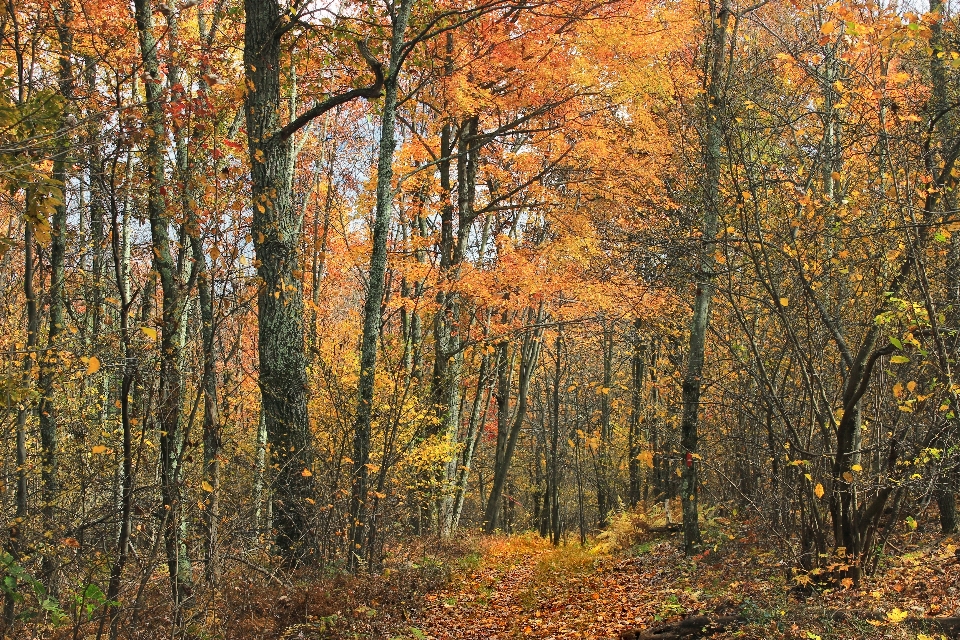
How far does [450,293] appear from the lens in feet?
41.0

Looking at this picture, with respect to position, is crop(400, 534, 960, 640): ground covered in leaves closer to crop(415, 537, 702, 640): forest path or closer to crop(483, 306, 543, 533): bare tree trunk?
crop(415, 537, 702, 640): forest path

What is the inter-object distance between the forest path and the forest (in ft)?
0.30

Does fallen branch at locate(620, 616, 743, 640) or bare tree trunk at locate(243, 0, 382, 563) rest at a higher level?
bare tree trunk at locate(243, 0, 382, 563)

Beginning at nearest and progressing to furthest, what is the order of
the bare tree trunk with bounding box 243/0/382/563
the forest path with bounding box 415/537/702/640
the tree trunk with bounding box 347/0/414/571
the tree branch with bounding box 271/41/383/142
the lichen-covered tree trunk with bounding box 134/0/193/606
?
1. the lichen-covered tree trunk with bounding box 134/0/193/606
2. the tree trunk with bounding box 347/0/414/571
3. the forest path with bounding box 415/537/702/640
4. the bare tree trunk with bounding box 243/0/382/563
5. the tree branch with bounding box 271/41/383/142

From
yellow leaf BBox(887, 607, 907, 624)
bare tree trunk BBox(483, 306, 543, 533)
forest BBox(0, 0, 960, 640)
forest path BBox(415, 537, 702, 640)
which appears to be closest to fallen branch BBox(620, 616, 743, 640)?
forest BBox(0, 0, 960, 640)

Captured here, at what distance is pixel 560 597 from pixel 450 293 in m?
6.01

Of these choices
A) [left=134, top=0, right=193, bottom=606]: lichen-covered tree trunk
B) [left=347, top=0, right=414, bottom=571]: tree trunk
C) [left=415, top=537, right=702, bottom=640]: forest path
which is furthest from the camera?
[left=415, top=537, right=702, bottom=640]: forest path

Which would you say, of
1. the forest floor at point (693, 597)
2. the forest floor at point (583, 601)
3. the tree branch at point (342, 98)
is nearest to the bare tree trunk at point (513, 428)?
the forest floor at point (693, 597)

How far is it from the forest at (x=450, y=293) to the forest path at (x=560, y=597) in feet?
0.30

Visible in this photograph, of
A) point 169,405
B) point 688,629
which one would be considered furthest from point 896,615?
point 169,405

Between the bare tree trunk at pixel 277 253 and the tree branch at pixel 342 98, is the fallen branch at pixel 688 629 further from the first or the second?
the tree branch at pixel 342 98

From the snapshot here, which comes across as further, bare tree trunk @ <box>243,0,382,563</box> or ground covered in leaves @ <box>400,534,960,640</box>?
bare tree trunk @ <box>243,0,382,563</box>

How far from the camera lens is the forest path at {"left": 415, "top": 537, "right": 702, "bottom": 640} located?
22.3 ft

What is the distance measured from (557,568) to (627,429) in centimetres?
1266
